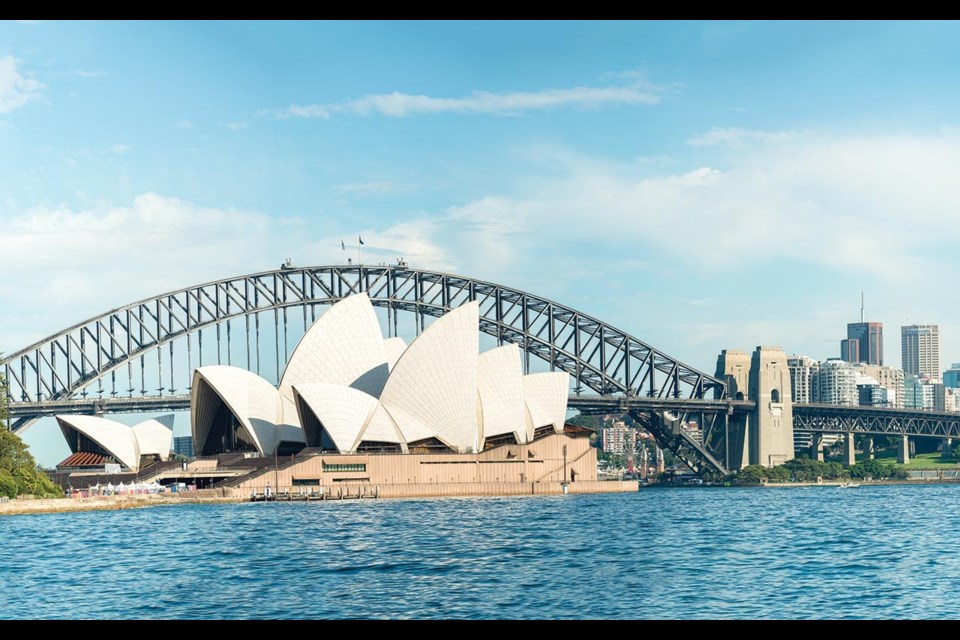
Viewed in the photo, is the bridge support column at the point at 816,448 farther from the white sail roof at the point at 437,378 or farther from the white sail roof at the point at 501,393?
the white sail roof at the point at 437,378

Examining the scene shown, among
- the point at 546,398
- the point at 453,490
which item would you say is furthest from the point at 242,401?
the point at 546,398

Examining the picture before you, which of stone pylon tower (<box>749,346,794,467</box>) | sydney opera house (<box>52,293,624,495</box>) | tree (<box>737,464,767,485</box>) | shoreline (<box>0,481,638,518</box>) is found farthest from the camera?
stone pylon tower (<box>749,346,794,467</box>)

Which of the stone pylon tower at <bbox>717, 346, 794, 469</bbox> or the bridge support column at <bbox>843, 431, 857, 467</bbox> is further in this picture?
the bridge support column at <bbox>843, 431, 857, 467</bbox>

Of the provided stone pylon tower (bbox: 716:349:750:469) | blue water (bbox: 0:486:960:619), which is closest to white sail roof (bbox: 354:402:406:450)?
blue water (bbox: 0:486:960:619)

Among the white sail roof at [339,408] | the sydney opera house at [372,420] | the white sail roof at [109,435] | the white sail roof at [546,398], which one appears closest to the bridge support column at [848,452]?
the white sail roof at [546,398]

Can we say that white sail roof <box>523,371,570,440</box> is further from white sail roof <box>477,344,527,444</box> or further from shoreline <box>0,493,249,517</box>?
shoreline <box>0,493,249,517</box>
